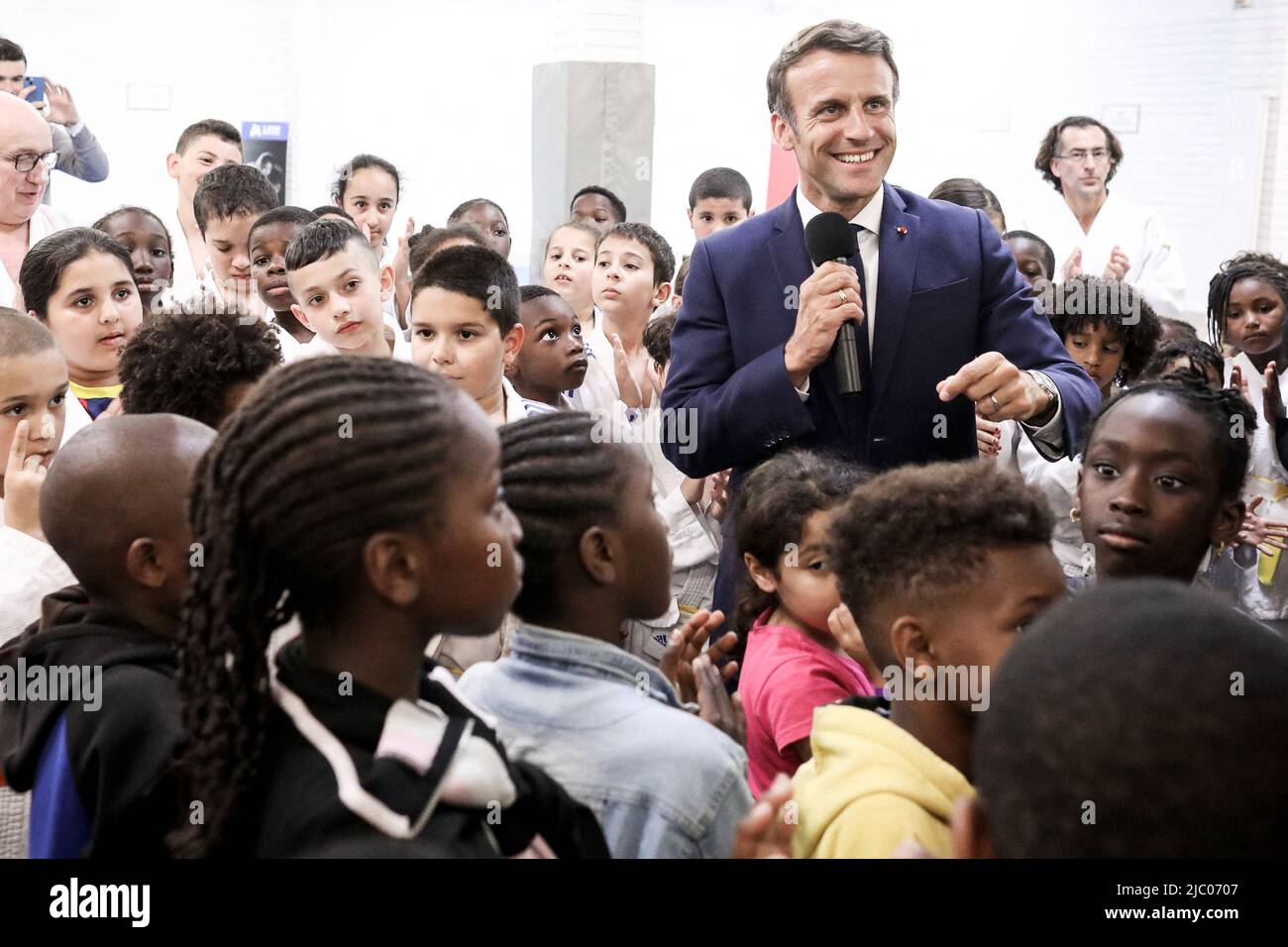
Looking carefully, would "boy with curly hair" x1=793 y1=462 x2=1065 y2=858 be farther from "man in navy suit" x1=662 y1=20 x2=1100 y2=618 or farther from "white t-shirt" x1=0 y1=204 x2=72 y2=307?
"white t-shirt" x1=0 y1=204 x2=72 y2=307

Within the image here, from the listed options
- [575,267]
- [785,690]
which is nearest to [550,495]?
[785,690]

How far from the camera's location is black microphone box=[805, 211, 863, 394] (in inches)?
85.0

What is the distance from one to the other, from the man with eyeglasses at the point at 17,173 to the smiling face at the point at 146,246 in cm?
44

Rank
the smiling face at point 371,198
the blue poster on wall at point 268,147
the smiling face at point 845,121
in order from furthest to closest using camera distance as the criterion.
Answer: the blue poster on wall at point 268,147, the smiling face at point 371,198, the smiling face at point 845,121

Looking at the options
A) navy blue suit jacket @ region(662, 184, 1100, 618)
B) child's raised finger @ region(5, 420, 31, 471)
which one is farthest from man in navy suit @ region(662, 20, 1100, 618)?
child's raised finger @ region(5, 420, 31, 471)

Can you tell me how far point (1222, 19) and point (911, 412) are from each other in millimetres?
7971

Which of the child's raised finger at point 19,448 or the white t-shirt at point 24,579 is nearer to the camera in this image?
the white t-shirt at point 24,579

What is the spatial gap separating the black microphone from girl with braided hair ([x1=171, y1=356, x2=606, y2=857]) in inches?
41.7

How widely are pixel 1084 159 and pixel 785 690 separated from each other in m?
4.57

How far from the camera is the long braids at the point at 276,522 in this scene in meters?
1.14

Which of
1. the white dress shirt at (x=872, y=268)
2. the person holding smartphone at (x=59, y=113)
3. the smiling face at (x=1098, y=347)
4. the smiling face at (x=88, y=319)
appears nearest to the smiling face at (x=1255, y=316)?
the smiling face at (x=1098, y=347)

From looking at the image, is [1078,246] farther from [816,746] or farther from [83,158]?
[816,746]

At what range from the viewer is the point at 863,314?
7.02 feet

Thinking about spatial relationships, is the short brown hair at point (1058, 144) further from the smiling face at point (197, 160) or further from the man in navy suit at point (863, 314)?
the man in navy suit at point (863, 314)
